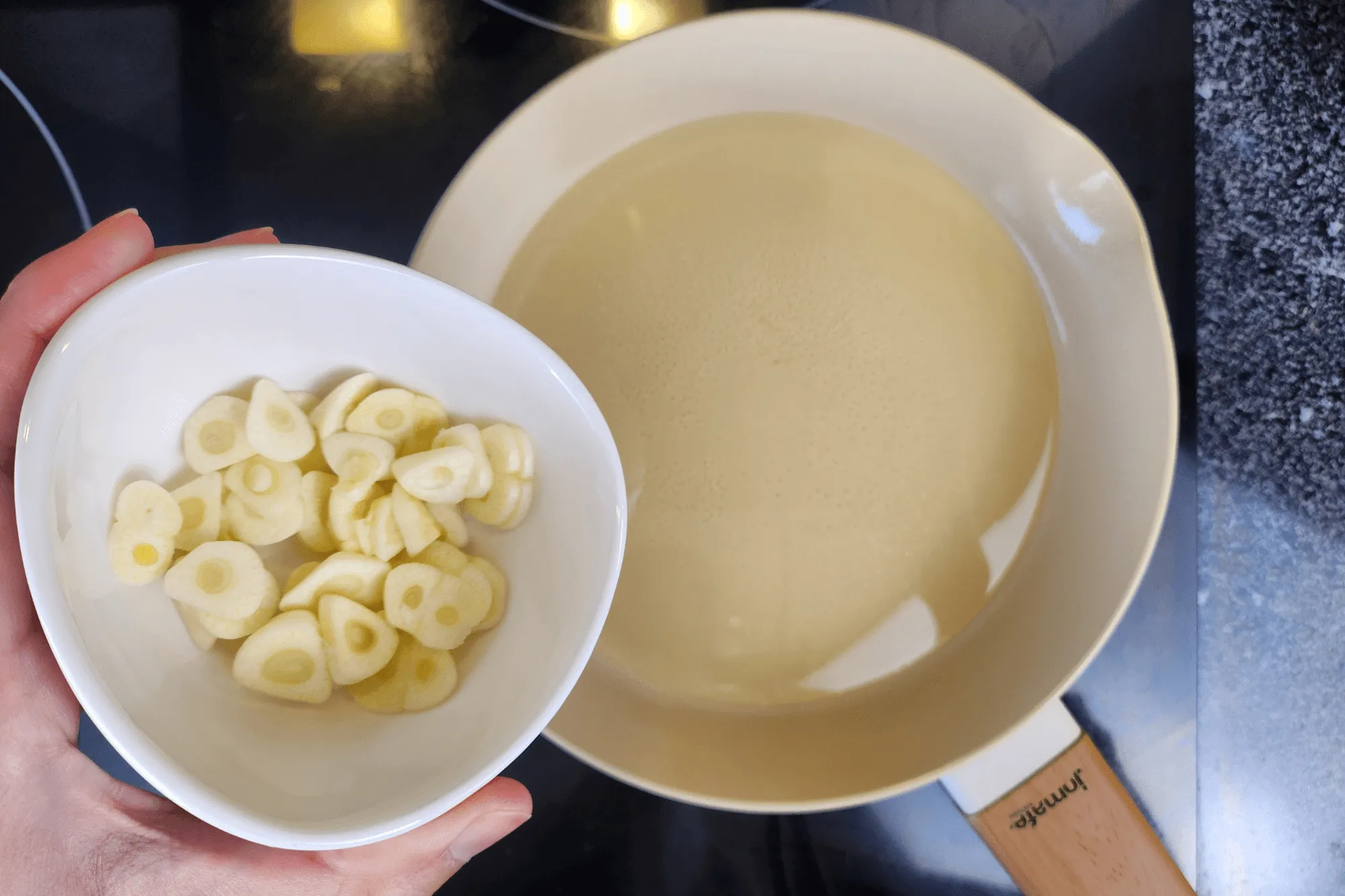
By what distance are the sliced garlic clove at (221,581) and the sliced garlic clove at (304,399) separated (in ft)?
0.32

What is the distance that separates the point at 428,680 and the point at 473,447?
0.49ft

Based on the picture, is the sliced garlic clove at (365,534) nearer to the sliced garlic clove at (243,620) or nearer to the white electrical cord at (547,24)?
the sliced garlic clove at (243,620)

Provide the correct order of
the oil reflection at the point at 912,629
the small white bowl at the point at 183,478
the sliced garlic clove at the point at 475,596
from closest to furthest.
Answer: the small white bowl at the point at 183,478 < the sliced garlic clove at the point at 475,596 < the oil reflection at the point at 912,629

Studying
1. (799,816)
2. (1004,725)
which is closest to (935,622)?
(1004,725)

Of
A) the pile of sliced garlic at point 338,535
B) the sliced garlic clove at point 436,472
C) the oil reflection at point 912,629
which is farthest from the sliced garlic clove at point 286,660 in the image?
the oil reflection at point 912,629

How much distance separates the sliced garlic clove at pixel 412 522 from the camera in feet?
1.84

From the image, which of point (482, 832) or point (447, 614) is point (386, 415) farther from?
point (482, 832)

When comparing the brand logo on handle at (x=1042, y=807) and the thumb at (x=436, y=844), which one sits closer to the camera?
the thumb at (x=436, y=844)

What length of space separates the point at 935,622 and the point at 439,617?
1.47 feet

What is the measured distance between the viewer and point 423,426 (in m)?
0.59

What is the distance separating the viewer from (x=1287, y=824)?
829 mm

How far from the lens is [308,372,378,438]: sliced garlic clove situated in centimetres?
57

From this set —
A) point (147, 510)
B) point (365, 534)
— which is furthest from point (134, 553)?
point (365, 534)

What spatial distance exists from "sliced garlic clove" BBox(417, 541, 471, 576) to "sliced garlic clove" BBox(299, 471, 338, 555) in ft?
0.21
